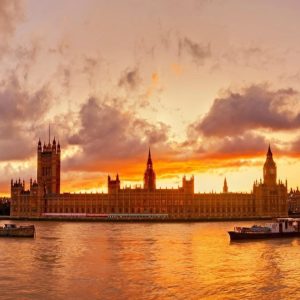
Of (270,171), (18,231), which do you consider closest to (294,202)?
(270,171)

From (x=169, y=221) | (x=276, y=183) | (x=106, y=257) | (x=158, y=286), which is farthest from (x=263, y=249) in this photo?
(x=276, y=183)

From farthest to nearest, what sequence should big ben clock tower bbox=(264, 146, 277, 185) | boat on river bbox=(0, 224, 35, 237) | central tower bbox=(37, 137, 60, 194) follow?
1. central tower bbox=(37, 137, 60, 194)
2. big ben clock tower bbox=(264, 146, 277, 185)
3. boat on river bbox=(0, 224, 35, 237)

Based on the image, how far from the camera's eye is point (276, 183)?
12375 cm

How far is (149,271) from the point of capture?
32375mm

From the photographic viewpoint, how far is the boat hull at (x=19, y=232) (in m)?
58.4

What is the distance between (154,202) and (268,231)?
196ft

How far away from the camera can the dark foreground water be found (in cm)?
2617

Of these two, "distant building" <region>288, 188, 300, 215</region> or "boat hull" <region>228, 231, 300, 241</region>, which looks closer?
"boat hull" <region>228, 231, 300, 241</region>

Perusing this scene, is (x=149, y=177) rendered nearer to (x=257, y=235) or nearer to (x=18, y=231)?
(x=18, y=231)

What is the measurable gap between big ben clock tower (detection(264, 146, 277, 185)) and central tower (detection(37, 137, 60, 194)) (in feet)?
154

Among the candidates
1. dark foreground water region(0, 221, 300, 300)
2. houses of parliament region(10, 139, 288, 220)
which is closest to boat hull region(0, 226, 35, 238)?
dark foreground water region(0, 221, 300, 300)

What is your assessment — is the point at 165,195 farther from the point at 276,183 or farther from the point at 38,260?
the point at 38,260

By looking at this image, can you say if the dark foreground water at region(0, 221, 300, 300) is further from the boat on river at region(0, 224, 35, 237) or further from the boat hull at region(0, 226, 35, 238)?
the boat on river at region(0, 224, 35, 237)

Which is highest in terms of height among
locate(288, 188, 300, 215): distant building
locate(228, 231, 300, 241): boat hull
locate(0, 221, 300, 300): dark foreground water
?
locate(288, 188, 300, 215): distant building
